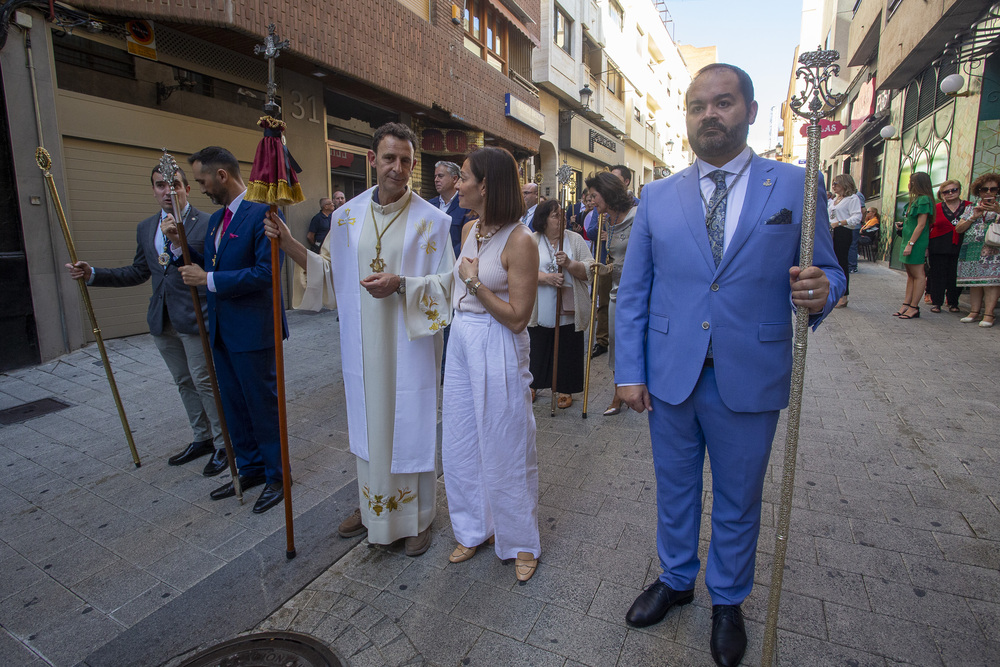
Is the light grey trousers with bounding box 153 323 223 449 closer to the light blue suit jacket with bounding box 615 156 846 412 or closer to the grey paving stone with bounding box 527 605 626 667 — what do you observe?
the grey paving stone with bounding box 527 605 626 667

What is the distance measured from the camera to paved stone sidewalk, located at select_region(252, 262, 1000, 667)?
2209 mm

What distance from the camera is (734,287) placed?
6.59 ft

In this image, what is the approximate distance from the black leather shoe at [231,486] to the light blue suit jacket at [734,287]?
2.73m

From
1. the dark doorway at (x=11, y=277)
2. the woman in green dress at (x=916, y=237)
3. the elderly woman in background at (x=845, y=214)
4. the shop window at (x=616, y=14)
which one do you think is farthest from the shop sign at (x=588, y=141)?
the dark doorway at (x=11, y=277)

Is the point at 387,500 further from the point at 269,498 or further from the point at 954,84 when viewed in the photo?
the point at 954,84

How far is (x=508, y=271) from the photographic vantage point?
261cm

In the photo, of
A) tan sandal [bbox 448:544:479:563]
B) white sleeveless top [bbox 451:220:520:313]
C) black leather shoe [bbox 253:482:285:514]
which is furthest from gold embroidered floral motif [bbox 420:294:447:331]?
black leather shoe [bbox 253:482:285:514]

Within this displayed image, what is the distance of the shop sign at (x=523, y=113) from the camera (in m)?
15.2

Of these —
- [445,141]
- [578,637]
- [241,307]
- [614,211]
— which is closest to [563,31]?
[445,141]

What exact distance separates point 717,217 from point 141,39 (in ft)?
25.7

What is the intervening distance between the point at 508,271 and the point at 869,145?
20.6 m

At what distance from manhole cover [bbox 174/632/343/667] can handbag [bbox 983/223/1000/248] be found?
8818mm

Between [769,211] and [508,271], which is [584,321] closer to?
[508,271]

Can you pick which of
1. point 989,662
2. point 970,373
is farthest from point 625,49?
point 989,662
